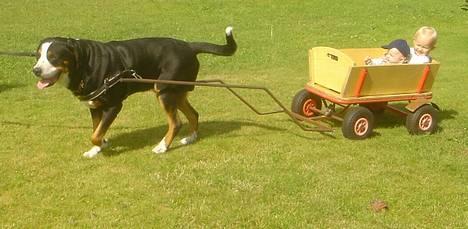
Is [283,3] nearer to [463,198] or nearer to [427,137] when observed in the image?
[427,137]

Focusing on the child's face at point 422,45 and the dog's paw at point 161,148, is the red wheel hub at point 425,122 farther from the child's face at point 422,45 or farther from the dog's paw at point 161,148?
the dog's paw at point 161,148

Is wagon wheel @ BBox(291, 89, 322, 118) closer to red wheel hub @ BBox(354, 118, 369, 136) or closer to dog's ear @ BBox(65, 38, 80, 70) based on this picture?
red wheel hub @ BBox(354, 118, 369, 136)

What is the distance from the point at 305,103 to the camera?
860 cm

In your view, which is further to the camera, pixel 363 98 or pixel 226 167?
pixel 363 98

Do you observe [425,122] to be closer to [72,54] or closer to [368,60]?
[368,60]

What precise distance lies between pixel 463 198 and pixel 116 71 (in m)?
3.92

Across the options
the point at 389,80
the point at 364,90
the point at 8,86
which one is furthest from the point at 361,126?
the point at 8,86

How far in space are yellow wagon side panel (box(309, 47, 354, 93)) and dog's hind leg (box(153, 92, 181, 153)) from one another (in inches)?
84.4

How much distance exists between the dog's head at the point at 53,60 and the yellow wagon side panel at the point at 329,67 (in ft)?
11.2

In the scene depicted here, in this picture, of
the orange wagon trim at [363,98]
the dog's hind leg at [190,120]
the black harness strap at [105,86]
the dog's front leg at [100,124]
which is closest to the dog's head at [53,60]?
the black harness strap at [105,86]

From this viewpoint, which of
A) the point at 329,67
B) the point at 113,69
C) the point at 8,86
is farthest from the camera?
the point at 8,86

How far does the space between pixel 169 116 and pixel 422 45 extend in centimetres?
367

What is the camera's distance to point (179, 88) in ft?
23.5

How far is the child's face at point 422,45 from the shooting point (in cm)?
819
